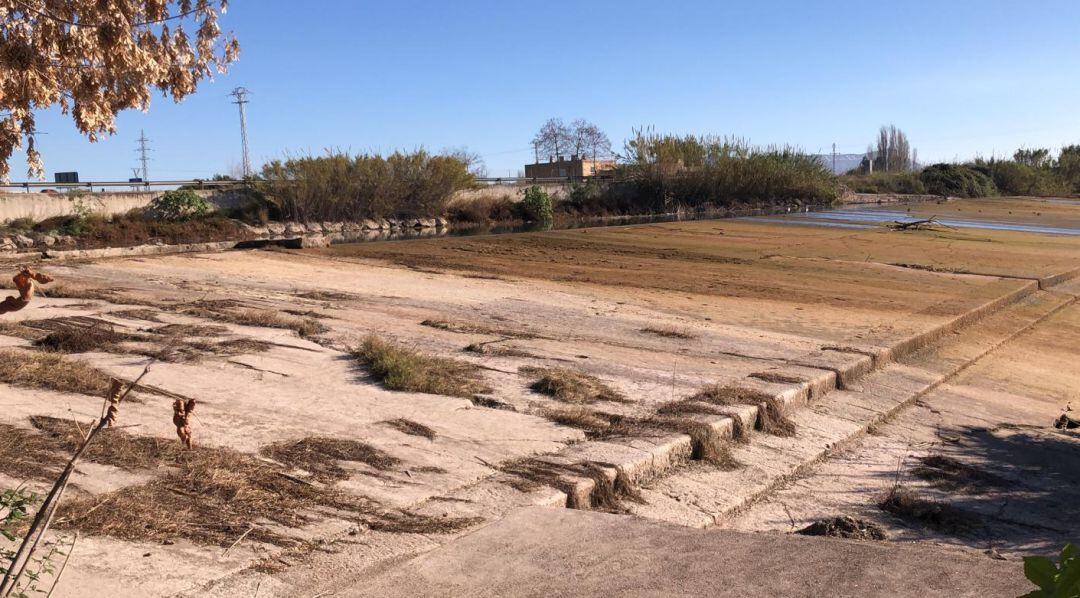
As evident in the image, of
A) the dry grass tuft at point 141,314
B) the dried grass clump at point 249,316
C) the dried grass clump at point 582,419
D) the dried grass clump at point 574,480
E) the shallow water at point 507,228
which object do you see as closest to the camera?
the dried grass clump at point 574,480

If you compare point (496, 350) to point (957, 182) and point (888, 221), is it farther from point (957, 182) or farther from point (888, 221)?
point (957, 182)

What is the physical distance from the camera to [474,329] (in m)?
10.1

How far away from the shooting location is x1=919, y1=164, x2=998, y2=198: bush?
63688 mm

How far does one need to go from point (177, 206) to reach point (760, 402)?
27.2 metres

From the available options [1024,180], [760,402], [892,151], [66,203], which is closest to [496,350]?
[760,402]

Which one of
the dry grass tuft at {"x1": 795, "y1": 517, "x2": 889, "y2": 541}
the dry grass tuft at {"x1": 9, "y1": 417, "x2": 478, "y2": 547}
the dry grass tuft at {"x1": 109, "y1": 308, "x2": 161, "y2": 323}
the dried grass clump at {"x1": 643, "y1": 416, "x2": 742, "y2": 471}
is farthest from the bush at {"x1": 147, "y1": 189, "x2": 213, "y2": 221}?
the dry grass tuft at {"x1": 795, "y1": 517, "x2": 889, "y2": 541}

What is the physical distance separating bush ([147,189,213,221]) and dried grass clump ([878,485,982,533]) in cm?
2846

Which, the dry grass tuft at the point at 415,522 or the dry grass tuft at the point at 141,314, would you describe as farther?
the dry grass tuft at the point at 141,314


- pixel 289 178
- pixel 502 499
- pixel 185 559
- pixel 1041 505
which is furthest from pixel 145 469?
pixel 289 178

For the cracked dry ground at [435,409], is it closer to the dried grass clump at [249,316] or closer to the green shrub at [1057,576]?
the dried grass clump at [249,316]

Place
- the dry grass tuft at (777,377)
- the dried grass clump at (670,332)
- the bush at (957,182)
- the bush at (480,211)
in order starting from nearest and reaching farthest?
the dry grass tuft at (777,377) → the dried grass clump at (670,332) → the bush at (480,211) → the bush at (957,182)

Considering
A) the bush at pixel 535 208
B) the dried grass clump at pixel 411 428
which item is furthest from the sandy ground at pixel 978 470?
the bush at pixel 535 208

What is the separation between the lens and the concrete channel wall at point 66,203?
26797mm

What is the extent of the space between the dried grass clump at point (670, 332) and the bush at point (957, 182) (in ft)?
191
